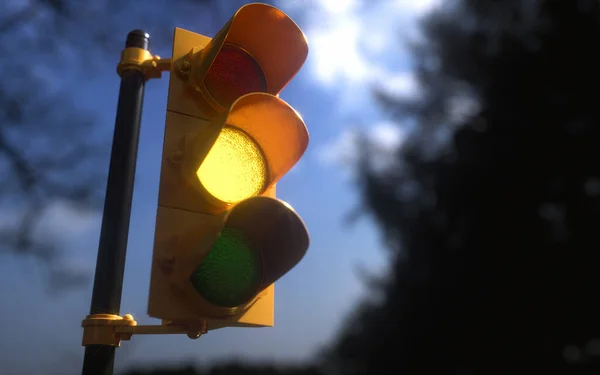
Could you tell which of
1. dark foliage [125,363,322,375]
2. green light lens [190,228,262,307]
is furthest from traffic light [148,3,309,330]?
dark foliage [125,363,322,375]

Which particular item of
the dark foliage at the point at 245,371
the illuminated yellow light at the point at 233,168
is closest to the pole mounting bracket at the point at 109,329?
the illuminated yellow light at the point at 233,168

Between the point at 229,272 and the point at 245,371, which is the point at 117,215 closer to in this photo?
the point at 229,272

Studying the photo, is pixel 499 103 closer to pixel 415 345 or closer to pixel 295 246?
pixel 415 345

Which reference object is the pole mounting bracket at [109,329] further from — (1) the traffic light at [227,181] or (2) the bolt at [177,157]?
(2) the bolt at [177,157]

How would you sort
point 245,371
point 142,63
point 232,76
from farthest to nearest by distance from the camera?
point 245,371 < point 232,76 < point 142,63

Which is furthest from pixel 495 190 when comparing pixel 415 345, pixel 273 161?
pixel 273 161

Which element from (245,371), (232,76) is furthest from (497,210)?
(232,76)

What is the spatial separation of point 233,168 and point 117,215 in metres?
0.32

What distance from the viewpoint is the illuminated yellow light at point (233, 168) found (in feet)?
4.40

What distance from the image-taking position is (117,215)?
4.17 ft

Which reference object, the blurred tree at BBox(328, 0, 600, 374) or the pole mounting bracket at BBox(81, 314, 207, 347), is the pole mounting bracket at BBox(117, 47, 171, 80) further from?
the blurred tree at BBox(328, 0, 600, 374)

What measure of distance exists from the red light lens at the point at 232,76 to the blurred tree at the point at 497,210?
6.37 m

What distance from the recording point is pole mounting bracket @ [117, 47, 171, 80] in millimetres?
1436

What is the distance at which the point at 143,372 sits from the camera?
6.15 metres
